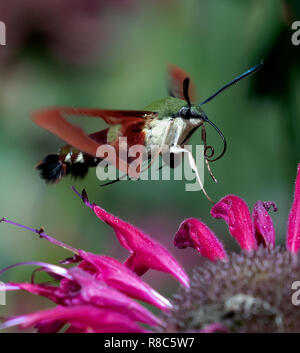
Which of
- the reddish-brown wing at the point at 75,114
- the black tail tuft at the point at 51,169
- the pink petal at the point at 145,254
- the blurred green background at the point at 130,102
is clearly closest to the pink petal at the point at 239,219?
the pink petal at the point at 145,254

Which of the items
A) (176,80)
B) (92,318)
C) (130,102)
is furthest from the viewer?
(130,102)

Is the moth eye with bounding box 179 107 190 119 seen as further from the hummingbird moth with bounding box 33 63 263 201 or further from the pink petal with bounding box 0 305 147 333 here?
the pink petal with bounding box 0 305 147 333

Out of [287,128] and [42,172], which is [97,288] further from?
[287,128]

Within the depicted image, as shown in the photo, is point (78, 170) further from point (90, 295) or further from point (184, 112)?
point (90, 295)

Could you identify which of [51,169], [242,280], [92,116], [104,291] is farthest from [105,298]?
[51,169]

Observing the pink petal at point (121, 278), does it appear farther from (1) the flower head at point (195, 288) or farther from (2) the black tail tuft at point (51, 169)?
(2) the black tail tuft at point (51, 169)
